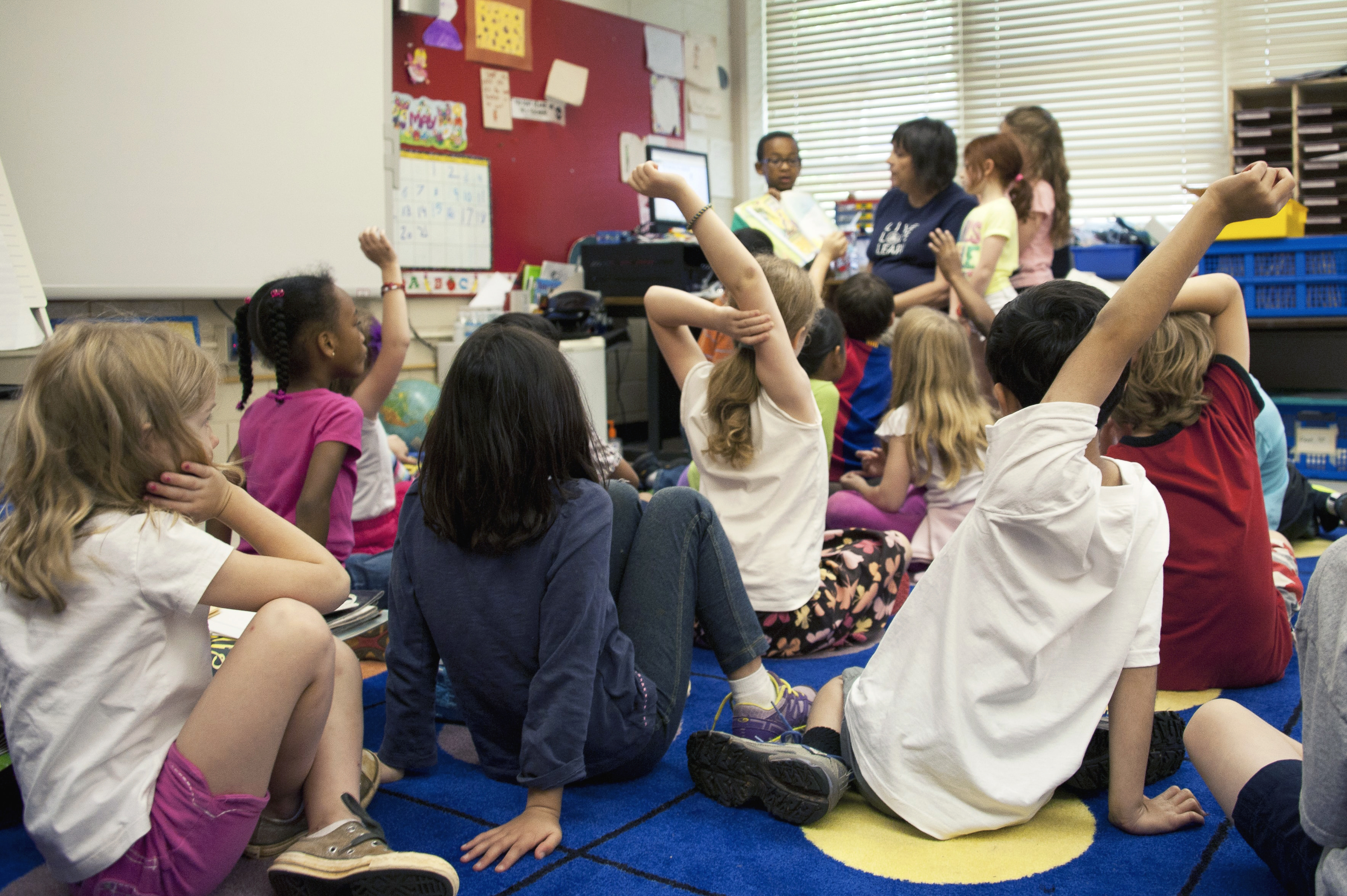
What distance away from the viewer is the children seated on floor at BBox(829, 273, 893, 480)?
2615 millimetres

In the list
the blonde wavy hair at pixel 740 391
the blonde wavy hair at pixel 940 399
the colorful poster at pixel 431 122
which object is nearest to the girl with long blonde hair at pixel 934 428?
the blonde wavy hair at pixel 940 399

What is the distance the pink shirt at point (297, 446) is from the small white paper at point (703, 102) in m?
3.51

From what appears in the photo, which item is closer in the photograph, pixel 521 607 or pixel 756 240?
pixel 521 607

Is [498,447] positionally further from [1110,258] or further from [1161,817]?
[1110,258]

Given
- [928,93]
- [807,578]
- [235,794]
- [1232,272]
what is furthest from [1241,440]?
[928,93]

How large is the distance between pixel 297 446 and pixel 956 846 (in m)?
1.19

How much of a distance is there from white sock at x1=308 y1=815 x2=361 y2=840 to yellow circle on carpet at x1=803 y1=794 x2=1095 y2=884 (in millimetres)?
525

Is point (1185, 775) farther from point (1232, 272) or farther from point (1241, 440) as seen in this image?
point (1232, 272)

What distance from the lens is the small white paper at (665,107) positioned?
462 centimetres

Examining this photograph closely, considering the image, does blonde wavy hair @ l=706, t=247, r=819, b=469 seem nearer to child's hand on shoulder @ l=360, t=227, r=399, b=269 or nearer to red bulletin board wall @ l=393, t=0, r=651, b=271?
child's hand on shoulder @ l=360, t=227, r=399, b=269

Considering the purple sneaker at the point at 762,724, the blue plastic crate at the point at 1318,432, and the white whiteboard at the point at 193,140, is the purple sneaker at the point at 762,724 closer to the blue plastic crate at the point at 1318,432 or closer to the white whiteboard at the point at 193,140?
the white whiteboard at the point at 193,140

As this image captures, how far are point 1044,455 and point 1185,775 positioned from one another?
601 mm

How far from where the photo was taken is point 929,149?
3.14 metres

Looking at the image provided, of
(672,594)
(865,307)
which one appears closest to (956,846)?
(672,594)
